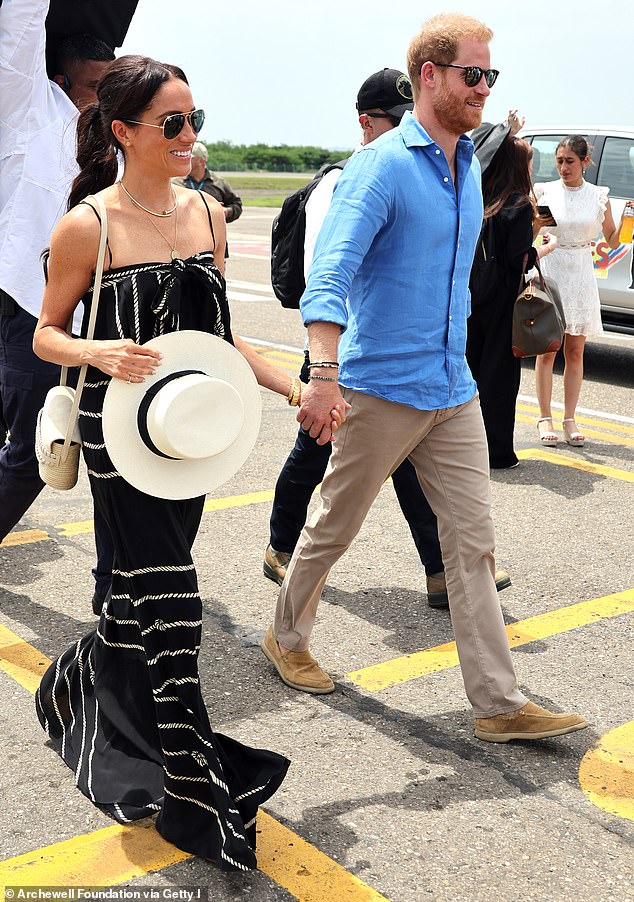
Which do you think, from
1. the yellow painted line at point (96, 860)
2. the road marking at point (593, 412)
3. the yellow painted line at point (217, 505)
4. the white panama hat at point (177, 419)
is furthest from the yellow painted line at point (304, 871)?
the road marking at point (593, 412)

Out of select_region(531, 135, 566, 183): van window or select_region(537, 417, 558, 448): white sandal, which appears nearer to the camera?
select_region(537, 417, 558, 448): white sandal

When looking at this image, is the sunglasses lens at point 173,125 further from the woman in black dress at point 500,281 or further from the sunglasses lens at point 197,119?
the woman in black dress at point 500,281

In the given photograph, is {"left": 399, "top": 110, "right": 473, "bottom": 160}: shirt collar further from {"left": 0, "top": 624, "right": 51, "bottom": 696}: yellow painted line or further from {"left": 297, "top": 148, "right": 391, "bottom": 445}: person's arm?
{"left": 0, "top": 624, "right": 51, "bottom": 696}: yellow painted line

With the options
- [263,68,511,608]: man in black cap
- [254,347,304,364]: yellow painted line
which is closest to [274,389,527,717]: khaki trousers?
[263,68,511,608]: man in black cap

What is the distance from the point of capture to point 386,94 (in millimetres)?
4301

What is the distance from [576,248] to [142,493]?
5.55 meters

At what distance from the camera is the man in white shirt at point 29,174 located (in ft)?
12.0

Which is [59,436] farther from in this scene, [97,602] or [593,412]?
[593,412]

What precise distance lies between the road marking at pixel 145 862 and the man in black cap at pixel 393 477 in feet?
5.70

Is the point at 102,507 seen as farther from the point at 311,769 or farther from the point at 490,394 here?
the point at 490,394

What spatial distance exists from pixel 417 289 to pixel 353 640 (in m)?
1.45

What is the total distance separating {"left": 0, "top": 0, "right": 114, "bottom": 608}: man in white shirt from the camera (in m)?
3.65

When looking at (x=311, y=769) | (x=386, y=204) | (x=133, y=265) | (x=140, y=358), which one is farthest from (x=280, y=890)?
(x=386, y=204)

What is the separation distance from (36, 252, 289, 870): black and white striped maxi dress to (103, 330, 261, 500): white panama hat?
0.09 m
